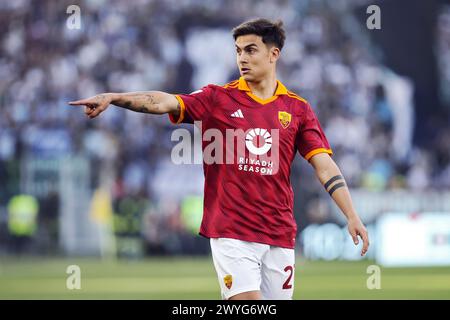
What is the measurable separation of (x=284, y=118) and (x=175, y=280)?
10415 millimetres

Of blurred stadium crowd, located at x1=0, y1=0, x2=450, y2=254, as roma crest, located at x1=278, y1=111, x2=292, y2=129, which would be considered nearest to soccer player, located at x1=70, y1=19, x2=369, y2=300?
as roma crest, located at x1=278, y1=111, x2=292, y2=129

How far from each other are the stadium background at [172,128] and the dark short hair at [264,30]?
1219 centimetres

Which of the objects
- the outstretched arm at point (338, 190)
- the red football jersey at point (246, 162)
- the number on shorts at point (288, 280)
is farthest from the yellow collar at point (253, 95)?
the number on shorts at point (288, 280)

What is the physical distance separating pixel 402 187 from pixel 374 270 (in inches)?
273

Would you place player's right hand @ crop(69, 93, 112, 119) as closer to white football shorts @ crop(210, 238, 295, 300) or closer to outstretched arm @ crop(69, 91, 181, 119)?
outstretched arm @ crop(69, 91, 181, 119)

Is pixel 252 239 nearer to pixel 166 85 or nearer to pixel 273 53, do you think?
pixel 273 53

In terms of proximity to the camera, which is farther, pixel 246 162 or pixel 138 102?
pixel 246 162

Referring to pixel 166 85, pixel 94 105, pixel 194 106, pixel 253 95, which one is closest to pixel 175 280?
pixel 253 95

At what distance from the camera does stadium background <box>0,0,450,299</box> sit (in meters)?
24.2

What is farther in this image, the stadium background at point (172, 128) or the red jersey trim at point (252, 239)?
the stadium background at point (172, 128)

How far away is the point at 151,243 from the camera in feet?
82.5

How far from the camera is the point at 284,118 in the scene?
7.88 metres

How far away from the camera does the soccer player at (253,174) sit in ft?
24.9

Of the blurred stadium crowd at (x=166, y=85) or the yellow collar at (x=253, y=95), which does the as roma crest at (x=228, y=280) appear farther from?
the blurred stadium crowd at (x=166, y=85)
